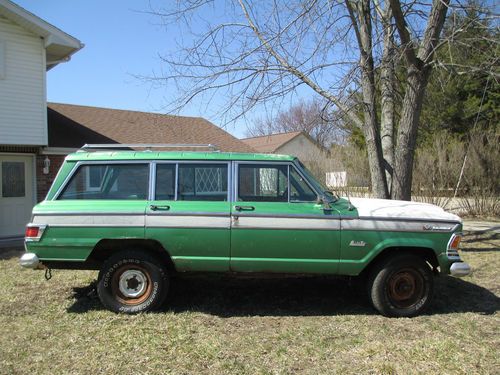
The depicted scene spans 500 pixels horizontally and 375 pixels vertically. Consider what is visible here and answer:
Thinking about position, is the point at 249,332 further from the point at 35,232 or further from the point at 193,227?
the point at 35,232

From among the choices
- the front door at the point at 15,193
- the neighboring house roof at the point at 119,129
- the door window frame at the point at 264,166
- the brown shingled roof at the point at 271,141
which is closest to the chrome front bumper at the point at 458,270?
the door window frame at the point at 264,166

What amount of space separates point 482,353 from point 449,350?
0.99 ft

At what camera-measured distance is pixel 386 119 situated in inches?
368

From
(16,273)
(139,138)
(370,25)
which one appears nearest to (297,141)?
(139,138)

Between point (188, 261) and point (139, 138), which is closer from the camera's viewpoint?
point (188, 261)

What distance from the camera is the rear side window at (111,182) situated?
17.7 ft

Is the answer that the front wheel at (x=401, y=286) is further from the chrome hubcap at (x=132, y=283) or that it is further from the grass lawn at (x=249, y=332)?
the chrome hubcap at (x=132, y=283)

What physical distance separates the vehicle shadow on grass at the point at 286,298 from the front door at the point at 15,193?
6950 millimetres

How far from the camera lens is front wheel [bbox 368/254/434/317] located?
527 cm

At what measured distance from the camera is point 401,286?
17.6ft

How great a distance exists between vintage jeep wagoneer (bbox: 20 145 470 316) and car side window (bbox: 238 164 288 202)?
1cm

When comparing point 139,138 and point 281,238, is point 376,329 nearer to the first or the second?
point 281,238

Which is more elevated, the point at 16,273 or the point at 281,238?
the point at 281,238

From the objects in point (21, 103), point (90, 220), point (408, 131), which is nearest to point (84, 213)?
point (90, 220)
